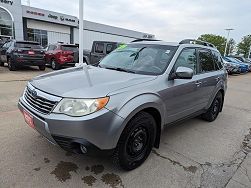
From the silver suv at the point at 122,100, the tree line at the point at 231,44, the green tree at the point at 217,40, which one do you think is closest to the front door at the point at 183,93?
the silver suv at the point at 122,100

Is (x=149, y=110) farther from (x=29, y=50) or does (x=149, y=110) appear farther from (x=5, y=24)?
(x=5, y=24)

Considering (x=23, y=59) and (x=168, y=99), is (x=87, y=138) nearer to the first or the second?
(x=168, y=99)

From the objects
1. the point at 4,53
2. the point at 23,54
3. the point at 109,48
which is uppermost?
the point at 109,48

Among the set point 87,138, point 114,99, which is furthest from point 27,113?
point 114,99

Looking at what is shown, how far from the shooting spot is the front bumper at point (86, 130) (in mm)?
2551

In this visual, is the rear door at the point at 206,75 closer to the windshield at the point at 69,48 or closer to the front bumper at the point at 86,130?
the front bumper at the point at 86,130

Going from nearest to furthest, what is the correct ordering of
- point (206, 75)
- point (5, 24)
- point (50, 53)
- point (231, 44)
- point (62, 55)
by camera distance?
point (206, 75) → point (62, 55) → point (50, 53) → point (5, 24) → point (231, 44)

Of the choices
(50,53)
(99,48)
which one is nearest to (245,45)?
(99,48)

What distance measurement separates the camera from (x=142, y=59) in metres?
3.88

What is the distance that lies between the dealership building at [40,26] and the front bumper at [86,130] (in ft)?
91.7

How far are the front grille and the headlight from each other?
0.15 meters

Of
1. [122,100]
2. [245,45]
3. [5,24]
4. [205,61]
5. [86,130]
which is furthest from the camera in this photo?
[245,45]

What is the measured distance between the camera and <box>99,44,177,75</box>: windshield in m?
3.63

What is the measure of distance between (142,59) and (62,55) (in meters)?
10.6
